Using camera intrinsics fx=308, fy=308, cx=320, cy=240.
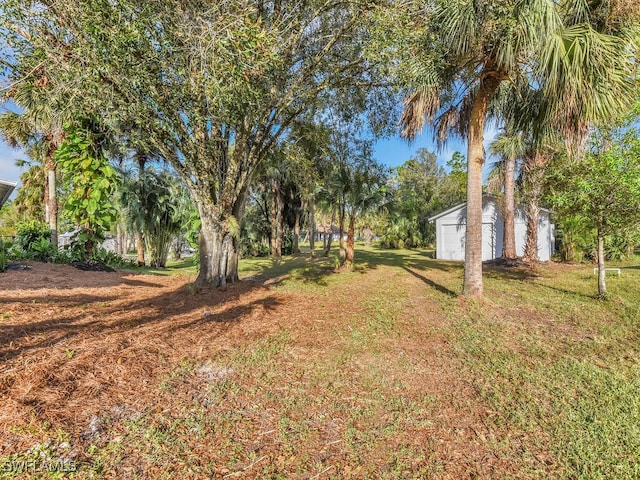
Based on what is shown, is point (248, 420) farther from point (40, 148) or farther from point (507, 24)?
point (40, 148)

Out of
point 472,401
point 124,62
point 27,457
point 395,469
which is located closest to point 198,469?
point 27,457

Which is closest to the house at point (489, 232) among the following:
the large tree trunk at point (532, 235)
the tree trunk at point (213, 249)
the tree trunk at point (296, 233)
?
the large tree trunk at point (532, 235)

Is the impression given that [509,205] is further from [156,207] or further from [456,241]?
[156,207]

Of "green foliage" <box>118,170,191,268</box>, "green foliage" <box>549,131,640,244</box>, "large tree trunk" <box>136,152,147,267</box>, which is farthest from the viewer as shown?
"green foliage" <box>118,170,191,268</box>

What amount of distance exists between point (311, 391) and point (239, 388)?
0.76 meters

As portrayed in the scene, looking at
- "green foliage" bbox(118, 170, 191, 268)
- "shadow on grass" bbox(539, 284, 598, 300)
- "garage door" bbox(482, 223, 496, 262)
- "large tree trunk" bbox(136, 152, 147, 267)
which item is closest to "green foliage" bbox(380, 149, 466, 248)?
"garage door" bbox(482, 223, 496, 262)

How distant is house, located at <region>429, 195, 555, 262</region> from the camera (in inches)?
644

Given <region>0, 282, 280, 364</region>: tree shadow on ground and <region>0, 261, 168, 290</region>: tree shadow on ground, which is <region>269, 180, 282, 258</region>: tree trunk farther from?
<region>0, 282, 280, 364</region>: tree shadow on ground

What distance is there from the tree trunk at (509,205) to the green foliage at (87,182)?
16232mm

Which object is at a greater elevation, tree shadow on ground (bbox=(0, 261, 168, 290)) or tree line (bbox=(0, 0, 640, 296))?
tree line (bbox=(0, 0, 640, 296))

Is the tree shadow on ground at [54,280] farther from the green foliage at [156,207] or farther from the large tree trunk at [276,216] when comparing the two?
the large tree trunk at [276,216]

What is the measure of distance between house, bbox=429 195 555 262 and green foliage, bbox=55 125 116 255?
1552 cm

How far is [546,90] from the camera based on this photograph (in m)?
5.84

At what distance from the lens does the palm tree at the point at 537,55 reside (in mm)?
5285
